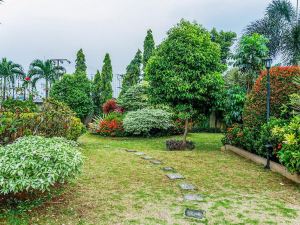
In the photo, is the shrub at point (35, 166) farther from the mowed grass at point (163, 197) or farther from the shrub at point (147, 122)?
the shrub at point (147, 122)

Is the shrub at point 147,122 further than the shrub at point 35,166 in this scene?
Yes

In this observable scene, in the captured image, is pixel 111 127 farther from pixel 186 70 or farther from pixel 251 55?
pixel 251 55

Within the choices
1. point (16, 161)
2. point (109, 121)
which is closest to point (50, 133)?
point (16, 161)

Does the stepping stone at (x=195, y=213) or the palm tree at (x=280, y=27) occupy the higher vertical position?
the palm tree at (x=280, y=27)

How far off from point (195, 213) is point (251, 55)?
32.1 feet

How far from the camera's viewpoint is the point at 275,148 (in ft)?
24.1

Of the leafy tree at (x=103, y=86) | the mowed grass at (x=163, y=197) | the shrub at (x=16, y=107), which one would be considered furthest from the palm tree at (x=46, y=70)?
the mowed grass at (x=163, y=197)

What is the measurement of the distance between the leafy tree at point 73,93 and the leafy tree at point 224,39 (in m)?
9.17

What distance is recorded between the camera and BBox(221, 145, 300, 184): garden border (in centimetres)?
618

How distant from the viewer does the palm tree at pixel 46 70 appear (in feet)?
83.5

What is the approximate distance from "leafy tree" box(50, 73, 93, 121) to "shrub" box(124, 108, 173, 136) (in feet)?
18.2

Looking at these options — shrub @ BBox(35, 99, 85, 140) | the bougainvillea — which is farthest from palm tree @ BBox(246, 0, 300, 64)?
shrub @ BBox(35, 99, 85, 140)

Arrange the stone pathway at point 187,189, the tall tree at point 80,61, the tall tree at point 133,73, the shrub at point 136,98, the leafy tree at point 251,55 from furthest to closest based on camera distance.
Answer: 1. the tall tree at point 80,61
2. the tall tree at point 133,73
3. the shrub at point 136,98
4. the leafy tree at point 251,55
5. the stone pathway at point 187,189

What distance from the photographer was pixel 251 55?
41.3ft
